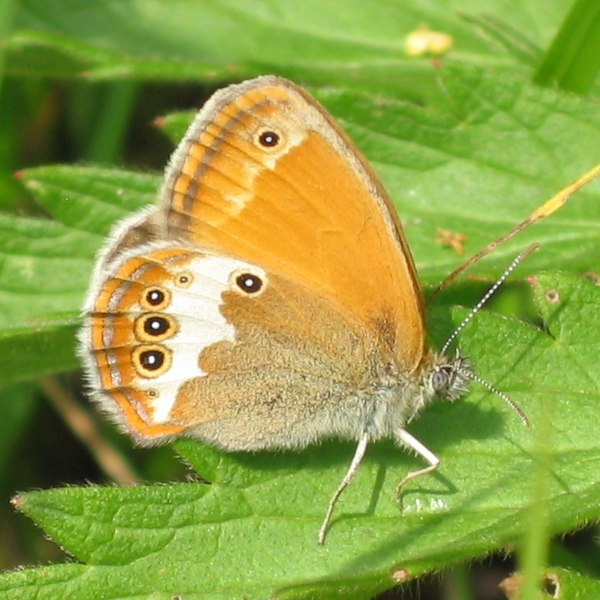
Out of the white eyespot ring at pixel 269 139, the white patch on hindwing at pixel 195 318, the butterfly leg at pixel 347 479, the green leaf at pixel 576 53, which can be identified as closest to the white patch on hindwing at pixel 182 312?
the white patch on hindwing at pixel 195 318

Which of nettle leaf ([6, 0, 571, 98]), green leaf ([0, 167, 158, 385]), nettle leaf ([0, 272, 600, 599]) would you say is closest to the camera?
nettle leaf ([0, 272, 600, 599])

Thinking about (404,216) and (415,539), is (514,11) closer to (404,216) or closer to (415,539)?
(404,216)

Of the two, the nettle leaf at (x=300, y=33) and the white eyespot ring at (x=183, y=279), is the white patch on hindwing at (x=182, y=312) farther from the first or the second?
the nettle leaf at (x=300, y=33)

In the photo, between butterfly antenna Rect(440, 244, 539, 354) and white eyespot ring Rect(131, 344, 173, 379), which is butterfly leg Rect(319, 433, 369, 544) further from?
white eyespot ring Rect(131, 344, 173, 379)

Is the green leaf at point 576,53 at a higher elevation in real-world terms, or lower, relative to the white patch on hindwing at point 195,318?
higher

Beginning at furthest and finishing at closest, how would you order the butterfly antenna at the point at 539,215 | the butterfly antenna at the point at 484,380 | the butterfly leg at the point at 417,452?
1. the butterfly antenna at the point at 539,215
2. the butterfly antenna at the point at 484,380
3. the butterfly leg at the point at 417,452

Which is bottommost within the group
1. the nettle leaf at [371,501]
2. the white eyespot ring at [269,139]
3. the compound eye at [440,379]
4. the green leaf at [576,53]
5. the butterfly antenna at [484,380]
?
the nettle leaf at [371,501]

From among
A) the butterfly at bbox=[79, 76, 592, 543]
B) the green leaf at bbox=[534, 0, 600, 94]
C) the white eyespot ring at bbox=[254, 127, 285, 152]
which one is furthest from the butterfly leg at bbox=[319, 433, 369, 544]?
the green leaf at bbox=[534, 0, 600, 94]
